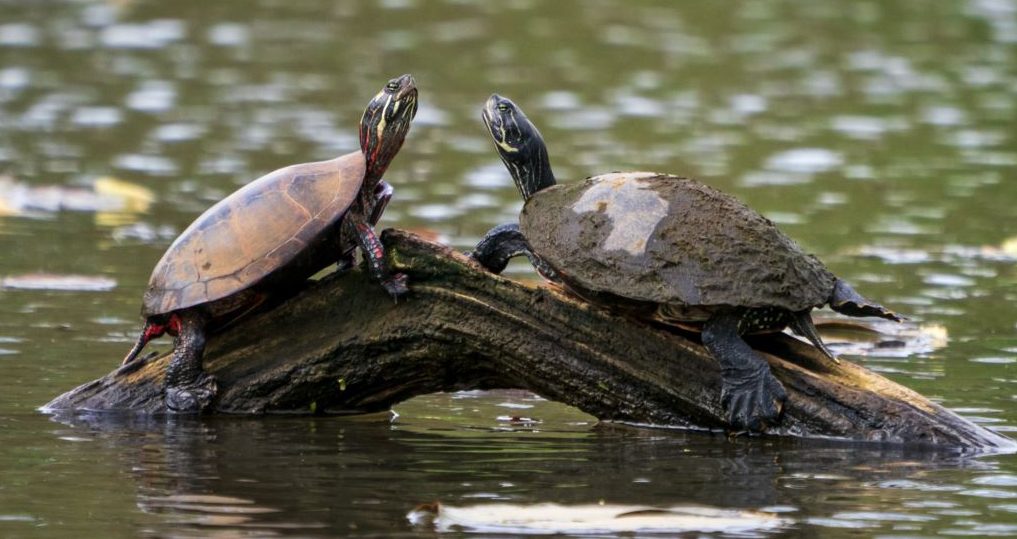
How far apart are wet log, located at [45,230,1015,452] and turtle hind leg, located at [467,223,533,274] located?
20 centimetres

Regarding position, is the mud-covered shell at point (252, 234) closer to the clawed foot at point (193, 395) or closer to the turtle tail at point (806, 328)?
the clawed foot at point (193, 395)

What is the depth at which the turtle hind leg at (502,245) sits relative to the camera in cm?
595

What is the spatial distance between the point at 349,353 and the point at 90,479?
1078mm

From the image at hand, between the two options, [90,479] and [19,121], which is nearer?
[90,479]

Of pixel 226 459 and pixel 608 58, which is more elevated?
pixel 608 58

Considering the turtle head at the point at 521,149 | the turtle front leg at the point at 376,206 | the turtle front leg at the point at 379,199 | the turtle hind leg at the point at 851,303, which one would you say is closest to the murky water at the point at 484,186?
the turtle hind leg at the point at 851,303

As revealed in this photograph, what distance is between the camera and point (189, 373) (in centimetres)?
589

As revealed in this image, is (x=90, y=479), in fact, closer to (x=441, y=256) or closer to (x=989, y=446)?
(x=441, y=256)

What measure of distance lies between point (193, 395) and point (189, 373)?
9 centimetres

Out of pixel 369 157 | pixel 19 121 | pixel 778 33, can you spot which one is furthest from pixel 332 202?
pixel 778 33

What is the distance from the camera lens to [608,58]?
16312mm

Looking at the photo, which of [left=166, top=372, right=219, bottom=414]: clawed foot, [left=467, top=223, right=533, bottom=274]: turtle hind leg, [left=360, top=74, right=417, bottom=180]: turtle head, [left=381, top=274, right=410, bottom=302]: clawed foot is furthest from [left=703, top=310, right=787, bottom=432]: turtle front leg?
[left=166, top=372, right=219, bottom=414]: clawed foot

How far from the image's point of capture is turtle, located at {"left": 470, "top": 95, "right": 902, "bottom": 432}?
5.54 meters

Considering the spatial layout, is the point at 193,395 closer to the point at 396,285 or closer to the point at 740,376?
the point at 396,285
